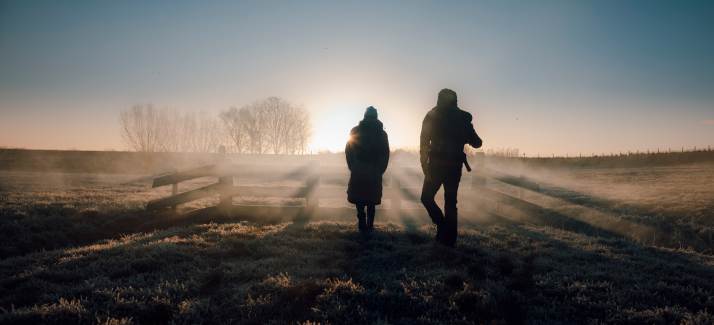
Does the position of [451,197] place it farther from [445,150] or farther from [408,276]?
[408,276]

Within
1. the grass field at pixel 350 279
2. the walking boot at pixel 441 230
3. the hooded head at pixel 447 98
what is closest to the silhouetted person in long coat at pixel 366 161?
the grass field at pixel 350 279

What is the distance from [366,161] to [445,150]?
5.52 ft

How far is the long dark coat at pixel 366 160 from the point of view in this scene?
5.85 meters

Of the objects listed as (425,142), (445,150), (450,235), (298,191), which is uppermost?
(425,142)

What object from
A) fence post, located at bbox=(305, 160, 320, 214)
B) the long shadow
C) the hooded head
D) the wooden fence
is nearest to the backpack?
the hooded head

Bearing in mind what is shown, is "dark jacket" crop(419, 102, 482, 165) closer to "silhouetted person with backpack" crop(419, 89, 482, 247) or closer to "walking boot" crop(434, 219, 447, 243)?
"silhouetted person with backpack" crop(419, 89, 482, 247)

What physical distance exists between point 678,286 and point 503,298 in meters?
2.02

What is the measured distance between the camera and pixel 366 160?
5918 millimetres

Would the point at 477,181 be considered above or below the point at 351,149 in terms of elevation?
below

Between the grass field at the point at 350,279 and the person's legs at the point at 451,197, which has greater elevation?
the person's legs at the point at 451,197

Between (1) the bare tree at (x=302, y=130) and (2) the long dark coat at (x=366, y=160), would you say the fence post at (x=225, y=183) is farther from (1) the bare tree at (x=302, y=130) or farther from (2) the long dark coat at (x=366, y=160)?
(1) the bare tree at (x=302, y=130)

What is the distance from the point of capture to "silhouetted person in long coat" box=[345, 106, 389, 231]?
19.2 ft

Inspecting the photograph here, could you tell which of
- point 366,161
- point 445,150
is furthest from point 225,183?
point 445,150

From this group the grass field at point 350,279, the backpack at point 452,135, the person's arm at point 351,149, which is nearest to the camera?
the grass field at point 350,279
